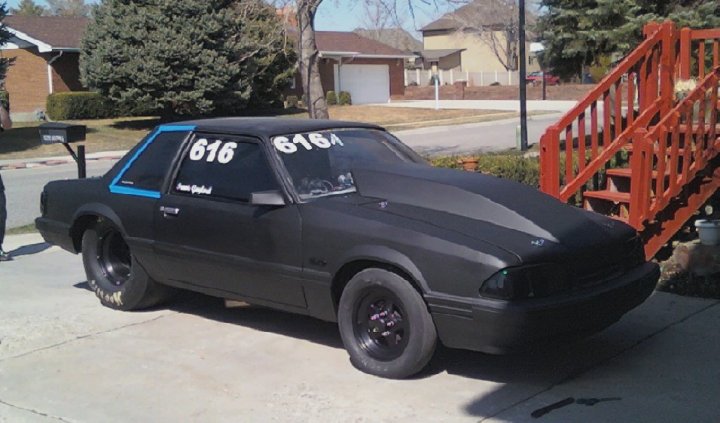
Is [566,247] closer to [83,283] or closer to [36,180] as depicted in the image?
[83,283]

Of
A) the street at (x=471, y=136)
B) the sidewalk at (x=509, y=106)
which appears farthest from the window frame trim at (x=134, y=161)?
the sidewalk at (x=509, y=106)

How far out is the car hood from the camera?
4.75 metres

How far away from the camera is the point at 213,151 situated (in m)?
5.94

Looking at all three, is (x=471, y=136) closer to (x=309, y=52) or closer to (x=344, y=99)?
(x=309, y=52)

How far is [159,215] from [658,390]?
356cm

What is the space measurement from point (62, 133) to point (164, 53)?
19.5 m

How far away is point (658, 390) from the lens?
4.68 m

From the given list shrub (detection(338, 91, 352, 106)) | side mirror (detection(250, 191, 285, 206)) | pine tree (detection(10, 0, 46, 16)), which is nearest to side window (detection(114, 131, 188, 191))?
side mirror (detection(250, 191, 285, 206))

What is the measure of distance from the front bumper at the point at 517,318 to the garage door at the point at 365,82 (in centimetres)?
4246

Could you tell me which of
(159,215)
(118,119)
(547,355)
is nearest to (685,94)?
(547,355)

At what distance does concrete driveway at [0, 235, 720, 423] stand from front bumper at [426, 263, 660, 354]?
0.34m

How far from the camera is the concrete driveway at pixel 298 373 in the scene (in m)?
4.52

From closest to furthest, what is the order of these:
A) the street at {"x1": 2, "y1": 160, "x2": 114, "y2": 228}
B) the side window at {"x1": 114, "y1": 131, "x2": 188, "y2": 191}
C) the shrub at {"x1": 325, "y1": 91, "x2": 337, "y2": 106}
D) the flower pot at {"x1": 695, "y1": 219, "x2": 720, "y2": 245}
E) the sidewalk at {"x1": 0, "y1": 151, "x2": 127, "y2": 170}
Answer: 1. the side window at {"x1": 114, "y1": 131, "x2": 188, "y2": 191}
2. the flower pot at {"x1": 695, "y1": 219, "x2": 720, "y2": 245}
3. the street at {"x1": 2, "y1": 160, "x2": 114, "y2": 228}
4. the sidewalk at {"x1": 0, "y1": 151, "x2": 127, "y2": 170}
5. the shrub at {"x1": 325, "y1": 91, "x2": 337, "y2": 106}

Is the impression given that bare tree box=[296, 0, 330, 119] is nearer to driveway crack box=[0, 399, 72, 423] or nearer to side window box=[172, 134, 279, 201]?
side window box=[172, 134, 279, 201]
